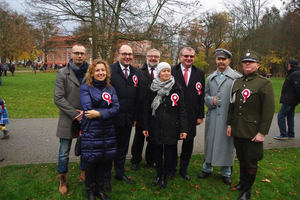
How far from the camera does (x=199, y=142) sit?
20.8ft

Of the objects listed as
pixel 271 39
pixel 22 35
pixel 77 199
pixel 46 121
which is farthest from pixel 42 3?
pixel 271 39

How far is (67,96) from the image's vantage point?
3590 mm

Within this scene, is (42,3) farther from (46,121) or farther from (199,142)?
(199,142)

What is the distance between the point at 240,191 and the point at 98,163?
2379 millimetres

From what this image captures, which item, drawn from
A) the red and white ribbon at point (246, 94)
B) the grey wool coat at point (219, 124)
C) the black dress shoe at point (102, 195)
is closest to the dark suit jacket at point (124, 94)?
the black dress shoe at point (102, 195)

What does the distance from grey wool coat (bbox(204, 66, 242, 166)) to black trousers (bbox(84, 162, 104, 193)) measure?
6.34 feet

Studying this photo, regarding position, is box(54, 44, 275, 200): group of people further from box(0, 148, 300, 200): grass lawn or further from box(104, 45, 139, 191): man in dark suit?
box(0, 148, 300, 200): grass lawn

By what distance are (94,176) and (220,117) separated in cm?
228

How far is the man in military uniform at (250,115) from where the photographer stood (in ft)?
11.0

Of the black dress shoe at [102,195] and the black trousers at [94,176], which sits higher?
the black trousers at [94,176]

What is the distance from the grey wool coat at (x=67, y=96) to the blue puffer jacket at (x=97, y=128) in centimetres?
39

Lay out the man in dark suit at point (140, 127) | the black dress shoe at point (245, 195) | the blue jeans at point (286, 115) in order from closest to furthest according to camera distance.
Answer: the black dress shoe at point (245, 195), the man in dark suit at point (140, 127), the blue jeans at point (286, 115)

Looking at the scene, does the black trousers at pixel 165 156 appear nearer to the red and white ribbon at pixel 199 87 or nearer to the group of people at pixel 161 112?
the group of people at pixel 161 112

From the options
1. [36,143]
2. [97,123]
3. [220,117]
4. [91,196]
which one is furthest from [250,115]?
[36,143]
